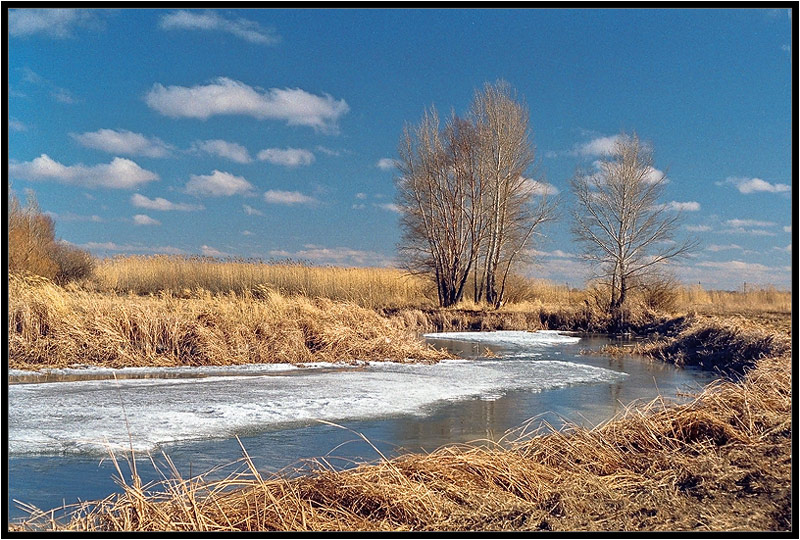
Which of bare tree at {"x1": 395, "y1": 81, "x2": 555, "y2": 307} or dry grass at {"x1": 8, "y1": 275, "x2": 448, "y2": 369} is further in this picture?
bare tree at {"x1": 395, "y1": 81, "x2": 555, "y2": 307}

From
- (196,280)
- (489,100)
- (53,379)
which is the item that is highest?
(489,100)

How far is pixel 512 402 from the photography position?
25.1 feet

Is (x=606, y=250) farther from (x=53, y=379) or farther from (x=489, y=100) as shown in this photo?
(x=53, y=379)

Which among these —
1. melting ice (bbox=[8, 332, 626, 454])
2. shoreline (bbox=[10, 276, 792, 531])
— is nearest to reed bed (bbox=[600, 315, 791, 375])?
melting ice (bbox=[8, 332, 626, 454])

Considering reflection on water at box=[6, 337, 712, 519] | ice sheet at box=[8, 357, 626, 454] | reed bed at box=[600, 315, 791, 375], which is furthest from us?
reed bed at box=[600, 315, 791, 375]

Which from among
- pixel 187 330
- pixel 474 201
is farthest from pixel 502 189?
pixel 187 330

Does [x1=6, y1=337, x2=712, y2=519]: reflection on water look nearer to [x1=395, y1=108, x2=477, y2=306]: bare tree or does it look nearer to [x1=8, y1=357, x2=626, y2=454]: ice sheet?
[x1=8, y1=357, x2=626, y2=454]: ice sheet

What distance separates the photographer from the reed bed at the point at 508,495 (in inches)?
130

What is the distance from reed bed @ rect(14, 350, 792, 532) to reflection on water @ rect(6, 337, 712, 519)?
0.42 meters

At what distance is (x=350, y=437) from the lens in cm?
569

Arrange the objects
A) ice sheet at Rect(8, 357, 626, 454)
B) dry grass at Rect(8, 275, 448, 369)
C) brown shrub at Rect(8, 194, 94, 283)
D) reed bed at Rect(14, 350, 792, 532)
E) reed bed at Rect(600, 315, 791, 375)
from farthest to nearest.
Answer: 1. brown shrub at Rect(8, 194, 94, 283)
2. reed bed at Rect(600, 315, 791, 375)
3. dry grass at Rect(8, 275, 448, 369)
4. ice sheet at Rect(8, 357, 626, 454)
5. reed bed at Rect(14, 350, 792, 532)

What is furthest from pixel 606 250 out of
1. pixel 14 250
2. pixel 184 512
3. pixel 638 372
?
pixel 184 512

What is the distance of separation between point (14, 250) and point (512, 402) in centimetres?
1973

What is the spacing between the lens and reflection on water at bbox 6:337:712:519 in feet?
14.1
